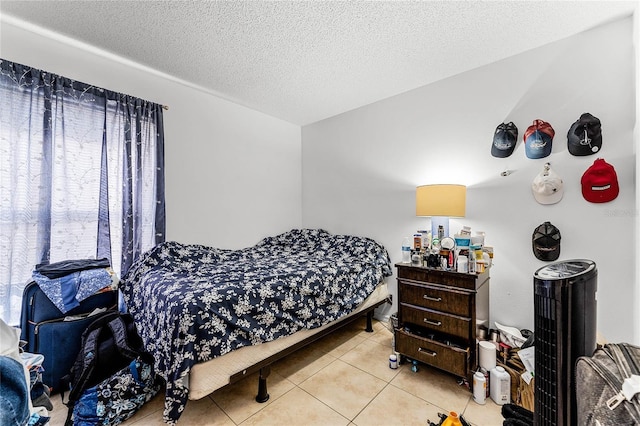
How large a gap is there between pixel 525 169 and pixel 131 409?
124 inches

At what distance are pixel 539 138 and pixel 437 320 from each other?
155cm

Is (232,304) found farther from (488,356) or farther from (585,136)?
(585,136)

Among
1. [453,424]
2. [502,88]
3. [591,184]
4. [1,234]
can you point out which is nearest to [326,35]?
[502,88]

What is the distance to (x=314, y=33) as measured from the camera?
75.5 inches

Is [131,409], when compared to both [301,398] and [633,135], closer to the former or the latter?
[301,398]

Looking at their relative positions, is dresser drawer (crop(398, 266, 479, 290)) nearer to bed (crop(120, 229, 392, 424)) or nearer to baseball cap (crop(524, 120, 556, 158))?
bed (crop(120, 229, 392, 424))

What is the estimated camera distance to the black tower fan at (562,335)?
74 centimetres

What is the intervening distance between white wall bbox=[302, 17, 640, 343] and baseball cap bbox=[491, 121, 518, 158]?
49 millimetres

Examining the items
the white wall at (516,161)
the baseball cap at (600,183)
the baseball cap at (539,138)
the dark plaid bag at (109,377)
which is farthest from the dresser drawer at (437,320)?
the dark plaid bag at (109,377)

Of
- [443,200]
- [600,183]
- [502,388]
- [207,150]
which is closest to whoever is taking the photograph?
[502,388]

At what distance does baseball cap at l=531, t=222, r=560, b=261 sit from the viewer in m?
1.95

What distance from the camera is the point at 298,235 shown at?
140 inches

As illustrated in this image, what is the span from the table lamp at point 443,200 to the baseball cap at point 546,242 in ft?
1.76

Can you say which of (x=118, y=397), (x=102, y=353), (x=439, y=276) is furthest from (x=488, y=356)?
(x=102, y=353)
